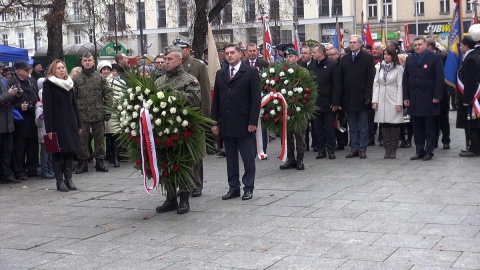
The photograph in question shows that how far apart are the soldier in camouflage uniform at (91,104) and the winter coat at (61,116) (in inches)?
69.3

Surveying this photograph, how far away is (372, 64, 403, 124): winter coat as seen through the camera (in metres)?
13.9

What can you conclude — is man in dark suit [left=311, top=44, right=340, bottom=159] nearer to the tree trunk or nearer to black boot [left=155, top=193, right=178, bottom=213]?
black boot [left=155, top=193, right=178, bottom=213]

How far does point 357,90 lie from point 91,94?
4759 mm

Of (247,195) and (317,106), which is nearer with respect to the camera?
(247,195)

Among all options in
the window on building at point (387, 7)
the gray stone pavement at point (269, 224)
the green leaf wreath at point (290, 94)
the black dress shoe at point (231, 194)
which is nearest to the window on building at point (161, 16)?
the window on building at point (387, 7)

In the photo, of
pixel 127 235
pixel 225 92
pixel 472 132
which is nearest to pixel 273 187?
pixel 225 92

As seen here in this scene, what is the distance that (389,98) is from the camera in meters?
14.0

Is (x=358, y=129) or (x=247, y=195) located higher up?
(x=358, y=129)

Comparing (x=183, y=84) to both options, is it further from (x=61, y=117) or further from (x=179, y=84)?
(x=61, y=117)

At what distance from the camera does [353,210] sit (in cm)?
908

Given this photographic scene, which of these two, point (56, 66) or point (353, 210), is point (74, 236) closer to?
point (353, 210)

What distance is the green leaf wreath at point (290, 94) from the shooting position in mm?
12758

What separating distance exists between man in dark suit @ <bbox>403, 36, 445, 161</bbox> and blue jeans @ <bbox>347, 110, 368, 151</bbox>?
0.85 meters

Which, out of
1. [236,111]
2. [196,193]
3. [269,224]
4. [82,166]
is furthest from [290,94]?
[269,224]
